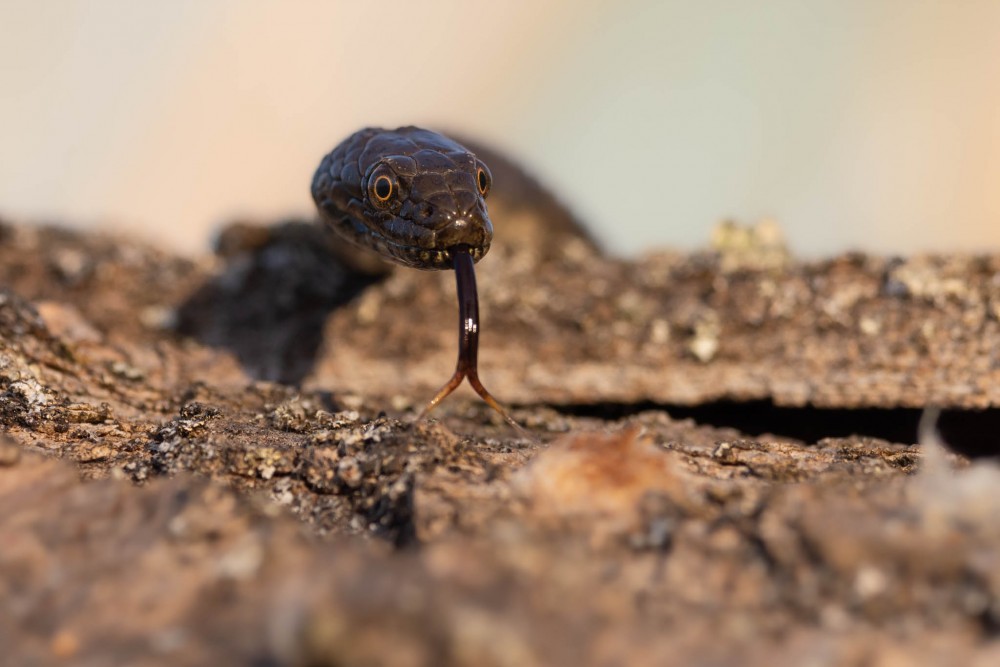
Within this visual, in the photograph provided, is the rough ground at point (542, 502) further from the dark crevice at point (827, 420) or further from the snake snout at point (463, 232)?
the snake snout at point (463, 232)

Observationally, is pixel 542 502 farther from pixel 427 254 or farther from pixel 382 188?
pixel 382 188

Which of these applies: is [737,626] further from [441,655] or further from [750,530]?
[441,655]

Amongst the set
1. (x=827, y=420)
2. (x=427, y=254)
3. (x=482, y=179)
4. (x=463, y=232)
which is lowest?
(x=827, y=420)

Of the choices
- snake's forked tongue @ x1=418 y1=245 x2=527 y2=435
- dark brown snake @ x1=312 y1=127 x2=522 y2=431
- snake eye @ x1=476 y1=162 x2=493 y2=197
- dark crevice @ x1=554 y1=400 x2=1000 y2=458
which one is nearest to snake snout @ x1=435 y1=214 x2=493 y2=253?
dark brown snake @ x1=312 y1=127 x2=522 y2=431

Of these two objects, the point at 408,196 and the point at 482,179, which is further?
the point at 482,179

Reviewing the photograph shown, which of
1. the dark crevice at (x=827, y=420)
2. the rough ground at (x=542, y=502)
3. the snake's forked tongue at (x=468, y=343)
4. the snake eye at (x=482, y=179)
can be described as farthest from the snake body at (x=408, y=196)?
the dark crevice at (x=827, y=420)

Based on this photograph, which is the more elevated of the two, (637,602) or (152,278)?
(637,602)

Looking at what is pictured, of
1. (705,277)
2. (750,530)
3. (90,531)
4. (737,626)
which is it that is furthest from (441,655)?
(705,277)

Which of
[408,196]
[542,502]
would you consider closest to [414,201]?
[408,196]
